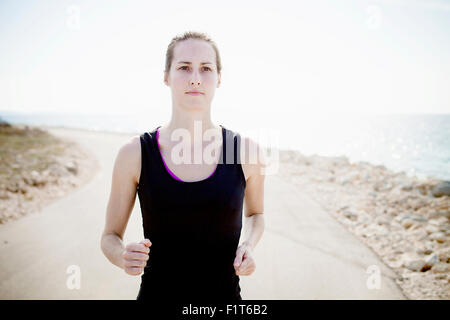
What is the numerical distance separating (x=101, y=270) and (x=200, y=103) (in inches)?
123

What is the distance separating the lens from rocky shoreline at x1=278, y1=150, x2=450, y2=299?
10.6ft

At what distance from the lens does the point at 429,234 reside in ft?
14.3

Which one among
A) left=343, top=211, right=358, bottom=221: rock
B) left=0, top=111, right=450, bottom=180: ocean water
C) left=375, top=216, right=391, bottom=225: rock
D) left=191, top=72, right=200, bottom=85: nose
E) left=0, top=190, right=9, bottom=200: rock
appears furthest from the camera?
left=0, top=111, right=450, bottom=180: ocean water

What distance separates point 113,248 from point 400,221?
5.65 m


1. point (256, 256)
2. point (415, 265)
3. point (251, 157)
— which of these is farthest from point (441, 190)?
point (251, 157)

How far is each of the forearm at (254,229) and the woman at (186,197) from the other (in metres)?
0.02

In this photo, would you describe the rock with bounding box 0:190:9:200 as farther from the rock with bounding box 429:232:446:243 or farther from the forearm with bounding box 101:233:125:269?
the rock with bounding box 429:232:446:243

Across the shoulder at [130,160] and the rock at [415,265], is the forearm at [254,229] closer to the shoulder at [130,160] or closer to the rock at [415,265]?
the shoulder at [130,160]

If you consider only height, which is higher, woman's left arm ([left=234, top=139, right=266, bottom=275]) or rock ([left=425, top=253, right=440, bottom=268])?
woman's left arm ([left=234, top=139, right=266, bottom=275])

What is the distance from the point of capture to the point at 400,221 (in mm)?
5020

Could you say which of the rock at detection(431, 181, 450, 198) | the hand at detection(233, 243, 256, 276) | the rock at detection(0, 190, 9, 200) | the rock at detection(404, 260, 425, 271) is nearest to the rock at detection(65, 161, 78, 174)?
the rock at detection(0, 190, 9, 200)

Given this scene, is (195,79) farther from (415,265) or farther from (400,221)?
(400,221)

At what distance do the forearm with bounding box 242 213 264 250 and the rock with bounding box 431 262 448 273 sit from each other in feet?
10.4

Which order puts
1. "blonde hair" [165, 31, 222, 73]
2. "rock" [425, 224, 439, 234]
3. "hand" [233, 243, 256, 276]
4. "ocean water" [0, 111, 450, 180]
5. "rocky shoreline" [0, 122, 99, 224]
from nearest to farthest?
"hand" [233, 243, 256, 276] < "blonde hair" [165, 31, 222, 73] < "rock" [425, 224, 439, 234] < "rocky shoreline" [0, 122, 99, 224] < "ocean water" [0, 111, 450, 180]
